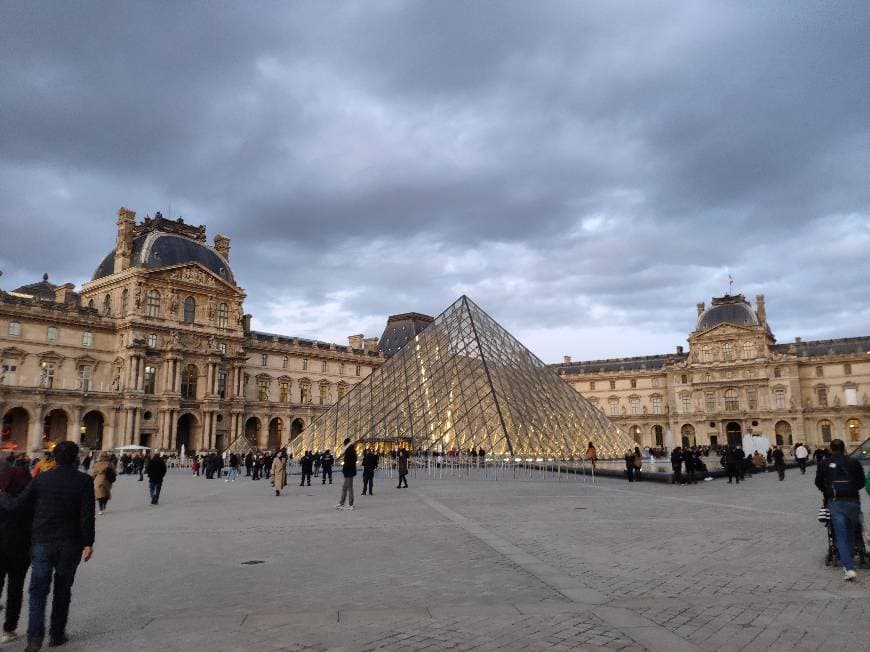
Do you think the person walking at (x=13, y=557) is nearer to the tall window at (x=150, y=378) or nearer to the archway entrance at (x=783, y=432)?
the tall window at (x=150, y=378)

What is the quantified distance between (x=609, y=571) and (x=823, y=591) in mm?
1906

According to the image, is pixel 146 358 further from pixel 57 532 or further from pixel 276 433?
pixel 57 532

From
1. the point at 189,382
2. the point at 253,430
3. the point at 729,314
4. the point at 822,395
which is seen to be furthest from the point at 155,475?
the point at 822,395

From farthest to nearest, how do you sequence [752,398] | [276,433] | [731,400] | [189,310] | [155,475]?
[731,400], [752,398], [276,433], [189,310], [155,475]

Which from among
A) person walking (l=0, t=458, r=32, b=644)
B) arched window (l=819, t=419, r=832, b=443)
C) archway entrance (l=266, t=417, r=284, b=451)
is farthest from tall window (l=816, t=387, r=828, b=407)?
person walking (l=0, t=458, r=32, b=644)

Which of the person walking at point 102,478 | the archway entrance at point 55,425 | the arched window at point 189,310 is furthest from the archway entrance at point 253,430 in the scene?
the person walking at point 102,478

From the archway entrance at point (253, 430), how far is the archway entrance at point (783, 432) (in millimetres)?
51418

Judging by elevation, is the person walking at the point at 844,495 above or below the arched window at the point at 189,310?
below

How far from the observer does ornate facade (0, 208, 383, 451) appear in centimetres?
4309

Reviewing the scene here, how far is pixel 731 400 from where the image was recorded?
67938mm

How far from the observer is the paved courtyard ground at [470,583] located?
Result: 446cm

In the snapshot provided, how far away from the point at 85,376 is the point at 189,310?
8.98 meters

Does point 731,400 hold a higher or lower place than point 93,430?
higher

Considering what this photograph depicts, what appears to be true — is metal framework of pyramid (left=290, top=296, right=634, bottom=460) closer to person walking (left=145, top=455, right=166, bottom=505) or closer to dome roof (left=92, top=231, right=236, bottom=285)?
person walking (left=145, top=455, right=166, bottom=505)
